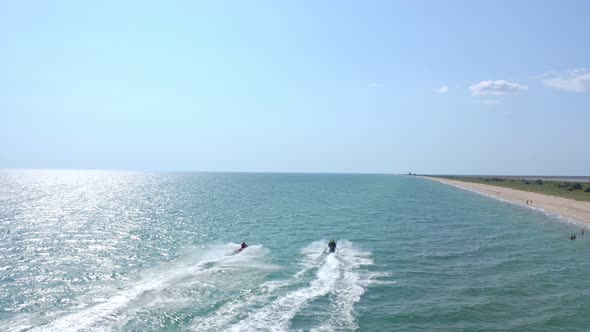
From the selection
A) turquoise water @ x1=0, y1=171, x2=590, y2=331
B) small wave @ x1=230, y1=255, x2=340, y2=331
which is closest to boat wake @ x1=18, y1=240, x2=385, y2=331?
small wave @ x1=230, y1=255, x2=340, y2=331

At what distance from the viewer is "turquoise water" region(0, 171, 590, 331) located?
29.3m

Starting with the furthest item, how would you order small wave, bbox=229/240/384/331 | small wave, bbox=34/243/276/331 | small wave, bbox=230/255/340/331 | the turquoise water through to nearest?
1. the turquoise water
2. small wave, bbox=34/243/276/331
3. small wave, bbox=229/240/384/331
4. small wave, bbox=230/255/340/331

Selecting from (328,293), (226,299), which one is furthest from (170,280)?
(328,293)

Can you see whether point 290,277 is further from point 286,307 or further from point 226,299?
point 226,299

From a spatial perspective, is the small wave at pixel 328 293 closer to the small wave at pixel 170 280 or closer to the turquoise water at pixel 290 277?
the turquoise water at pixel 290 277

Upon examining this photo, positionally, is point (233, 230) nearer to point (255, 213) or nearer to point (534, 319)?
point (255, 213)

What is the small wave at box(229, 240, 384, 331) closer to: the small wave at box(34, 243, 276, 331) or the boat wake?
the boat wake

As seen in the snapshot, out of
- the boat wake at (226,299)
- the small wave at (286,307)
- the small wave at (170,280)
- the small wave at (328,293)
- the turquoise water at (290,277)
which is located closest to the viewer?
the small wave at (286,307)

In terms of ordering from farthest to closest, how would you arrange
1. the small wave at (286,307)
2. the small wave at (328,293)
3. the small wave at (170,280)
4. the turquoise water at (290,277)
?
the turquoise water at (290,277), the small wave at (170,280), the small wave at (328,293), the small wave at (286,307)

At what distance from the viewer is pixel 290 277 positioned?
40.5 metres

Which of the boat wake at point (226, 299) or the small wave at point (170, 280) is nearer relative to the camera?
the boat wake at point (226, 299)

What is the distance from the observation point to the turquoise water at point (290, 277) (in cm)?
2930

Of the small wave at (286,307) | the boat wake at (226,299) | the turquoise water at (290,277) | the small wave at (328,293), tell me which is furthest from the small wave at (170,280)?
the small wave at (286,307)

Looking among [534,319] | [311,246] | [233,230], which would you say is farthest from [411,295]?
[233,230]
